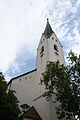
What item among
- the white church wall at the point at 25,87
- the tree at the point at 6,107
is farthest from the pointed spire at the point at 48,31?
the tree at the point at 6,107

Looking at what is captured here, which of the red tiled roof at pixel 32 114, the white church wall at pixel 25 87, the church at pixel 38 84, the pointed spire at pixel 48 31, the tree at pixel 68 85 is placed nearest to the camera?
the tree at pixel 68 85

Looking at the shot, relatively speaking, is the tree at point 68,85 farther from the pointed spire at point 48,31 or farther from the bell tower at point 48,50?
the pointed spire at point 48,31

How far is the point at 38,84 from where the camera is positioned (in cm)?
2958

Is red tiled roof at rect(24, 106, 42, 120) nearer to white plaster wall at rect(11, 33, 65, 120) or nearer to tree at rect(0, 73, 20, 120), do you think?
white plaster wall at rect(11, 33, 65, 120)

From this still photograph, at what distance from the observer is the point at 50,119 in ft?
81.3

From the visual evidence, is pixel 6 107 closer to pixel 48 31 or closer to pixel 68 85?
pixel 68 85

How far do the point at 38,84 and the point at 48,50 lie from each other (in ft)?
17.5

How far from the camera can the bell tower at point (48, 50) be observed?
102 ft

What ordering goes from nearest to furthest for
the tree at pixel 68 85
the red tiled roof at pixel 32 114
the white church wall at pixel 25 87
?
1. the tree at pixel 68 85
2. the red tiled roof at pixel 32 114
3. the white church wall at pixel 25 87

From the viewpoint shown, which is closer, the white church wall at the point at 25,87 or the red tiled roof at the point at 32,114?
the red tiled roof at the point at 32,114

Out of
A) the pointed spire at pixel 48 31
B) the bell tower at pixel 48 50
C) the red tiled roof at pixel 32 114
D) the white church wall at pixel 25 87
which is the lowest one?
the red tiled roof at pixel 32 114

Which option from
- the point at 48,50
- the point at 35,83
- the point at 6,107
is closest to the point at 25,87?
the point at 35,83

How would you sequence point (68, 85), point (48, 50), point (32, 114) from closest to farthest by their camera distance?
1. point (68, 85)
2. point (32, 114)
3. point (48, 50)

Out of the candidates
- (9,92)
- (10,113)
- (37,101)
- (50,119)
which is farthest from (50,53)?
(10,113)
